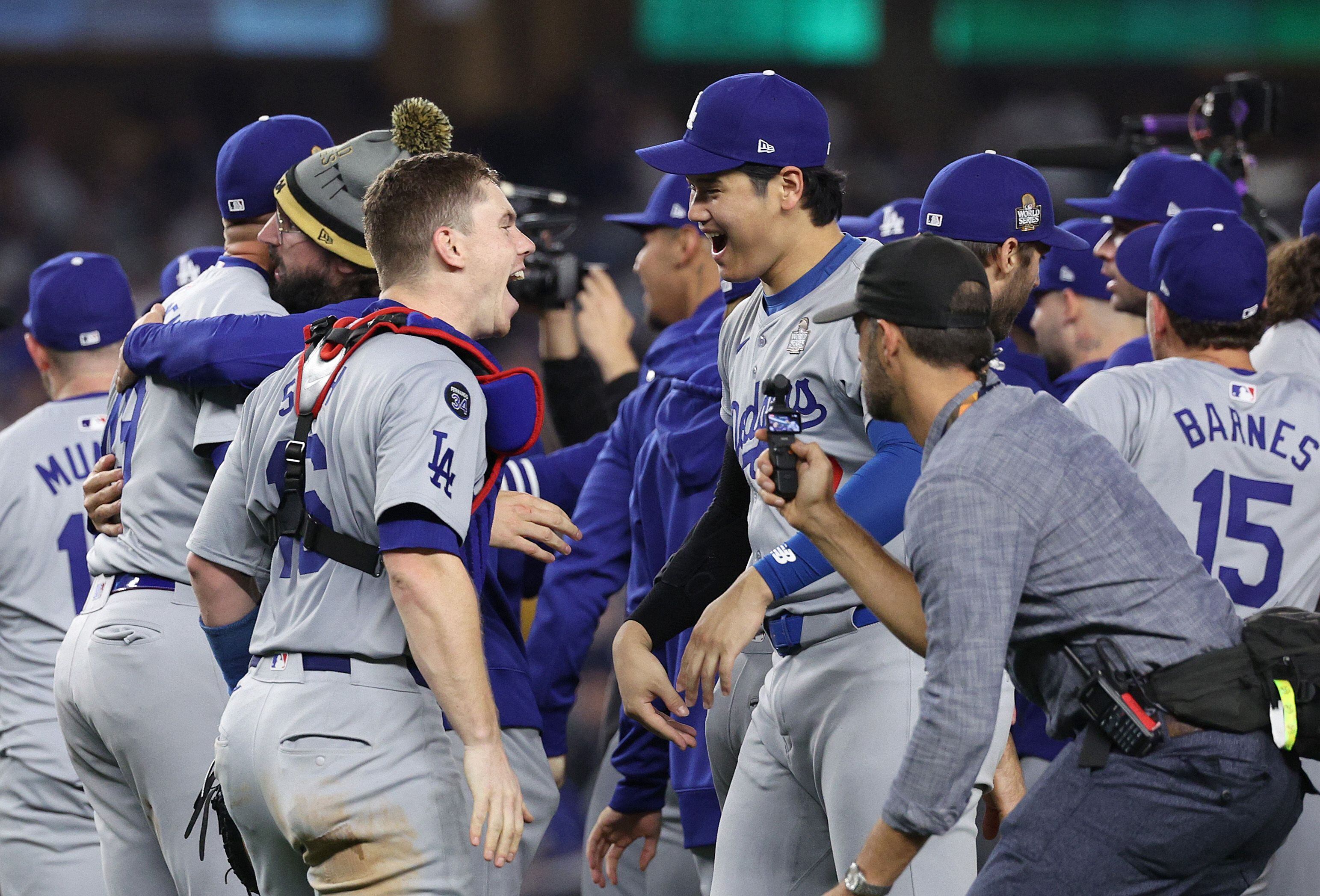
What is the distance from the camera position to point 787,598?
310cm

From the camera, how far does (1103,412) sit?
11.6 feet

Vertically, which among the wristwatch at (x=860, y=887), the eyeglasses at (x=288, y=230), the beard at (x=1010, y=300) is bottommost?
the wristwatch at (x=860, y=887)

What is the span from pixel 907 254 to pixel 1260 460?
1.46 meters

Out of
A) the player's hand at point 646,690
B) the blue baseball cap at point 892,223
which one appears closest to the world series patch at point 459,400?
the player's hand at point 646,690

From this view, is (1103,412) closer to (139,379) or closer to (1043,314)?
(1043,314)

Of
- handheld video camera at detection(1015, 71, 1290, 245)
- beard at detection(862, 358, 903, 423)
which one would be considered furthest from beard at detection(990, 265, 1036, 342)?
handheld video camera at detection(1015, 71, 1290, 245)

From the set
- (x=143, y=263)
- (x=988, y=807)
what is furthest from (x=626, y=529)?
(x=143, y=263)

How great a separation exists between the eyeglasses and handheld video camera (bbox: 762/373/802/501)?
142cm

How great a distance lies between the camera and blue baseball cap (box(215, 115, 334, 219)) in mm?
3830

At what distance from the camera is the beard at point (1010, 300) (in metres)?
3.55

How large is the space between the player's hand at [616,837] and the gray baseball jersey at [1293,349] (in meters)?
2.05

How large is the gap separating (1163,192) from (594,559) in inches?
86.6

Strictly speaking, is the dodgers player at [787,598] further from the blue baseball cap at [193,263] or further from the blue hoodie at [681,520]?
the blue baseball cap at [193,263]

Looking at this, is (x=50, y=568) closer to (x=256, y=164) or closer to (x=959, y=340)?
(x=256, y=164)
